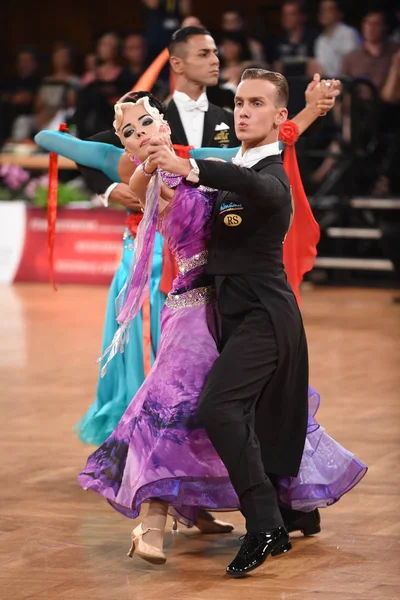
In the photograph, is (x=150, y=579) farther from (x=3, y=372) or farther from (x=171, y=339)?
(x=3, y=372)

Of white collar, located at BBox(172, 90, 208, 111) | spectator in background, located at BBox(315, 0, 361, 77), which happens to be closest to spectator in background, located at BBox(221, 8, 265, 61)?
spectator in background, located at BBox(315, 0, 361, 77)

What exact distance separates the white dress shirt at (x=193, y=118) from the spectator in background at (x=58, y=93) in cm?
781

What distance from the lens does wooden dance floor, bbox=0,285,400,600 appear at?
363cm

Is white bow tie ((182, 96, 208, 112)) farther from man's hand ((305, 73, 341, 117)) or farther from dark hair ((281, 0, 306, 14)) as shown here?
dark hair ((281, 0, 306, 14))

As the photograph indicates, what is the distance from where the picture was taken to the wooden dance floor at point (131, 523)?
3.63 meters

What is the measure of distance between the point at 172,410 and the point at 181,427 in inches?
2.5

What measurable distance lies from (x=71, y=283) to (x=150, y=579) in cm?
802

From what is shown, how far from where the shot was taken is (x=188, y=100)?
539cm

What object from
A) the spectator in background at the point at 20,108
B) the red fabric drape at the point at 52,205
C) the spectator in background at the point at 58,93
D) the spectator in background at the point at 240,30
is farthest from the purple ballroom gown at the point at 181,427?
the spectator in background at the point at 20,108

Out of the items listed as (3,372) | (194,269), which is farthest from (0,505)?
(3,372)

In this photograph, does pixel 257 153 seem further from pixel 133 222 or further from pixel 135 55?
pixel 135 55

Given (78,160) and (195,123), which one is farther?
(195,123)

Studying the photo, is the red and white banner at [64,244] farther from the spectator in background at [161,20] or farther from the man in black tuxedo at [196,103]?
the man in black tuxedo at [196,103]

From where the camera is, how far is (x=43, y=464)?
5223 mm
